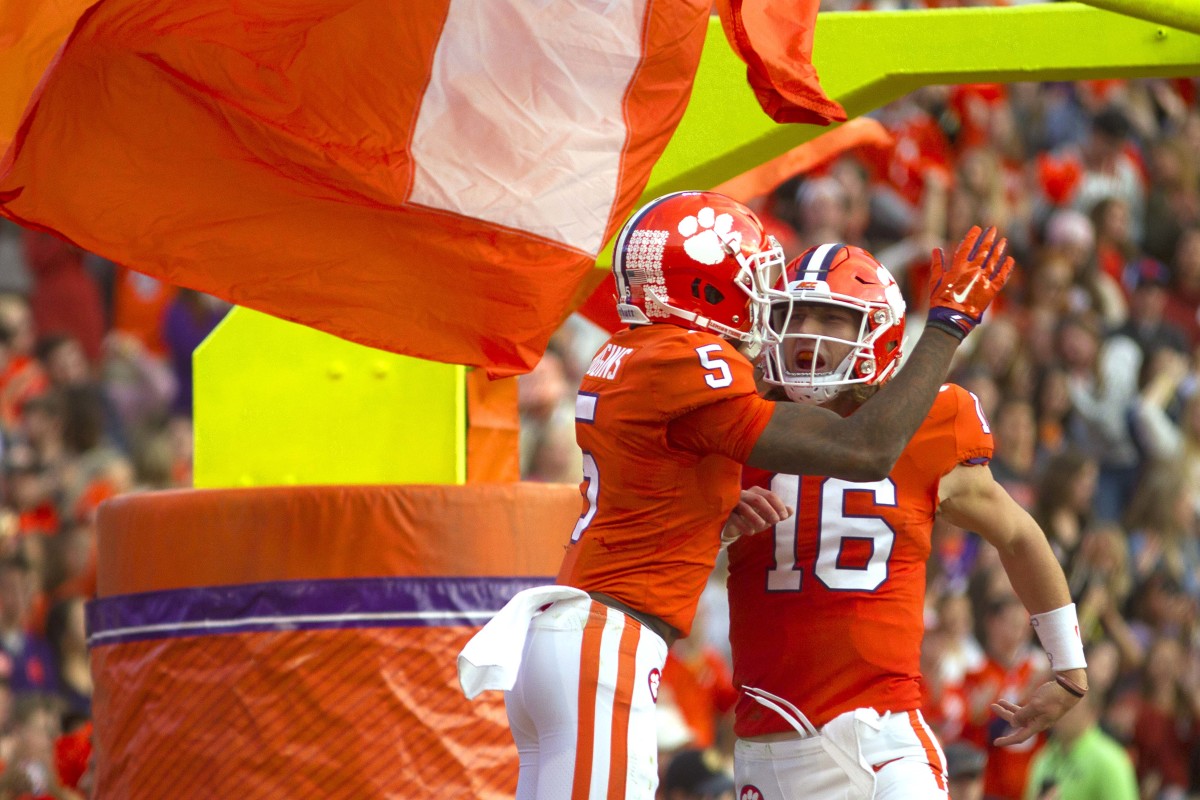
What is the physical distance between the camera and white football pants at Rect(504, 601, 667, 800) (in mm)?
4176

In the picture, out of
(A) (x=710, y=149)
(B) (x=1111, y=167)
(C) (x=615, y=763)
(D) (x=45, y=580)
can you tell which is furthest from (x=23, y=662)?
(B) (x=1111, y=167)

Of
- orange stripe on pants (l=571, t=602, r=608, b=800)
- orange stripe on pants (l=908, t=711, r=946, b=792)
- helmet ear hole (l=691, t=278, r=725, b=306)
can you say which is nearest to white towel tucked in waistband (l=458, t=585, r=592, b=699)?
orange stripe on pants (l=571, t=602, r=608, b=800)

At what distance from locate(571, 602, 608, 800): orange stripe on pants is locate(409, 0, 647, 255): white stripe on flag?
125 centimetres

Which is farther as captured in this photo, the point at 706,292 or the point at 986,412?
the point at 986,412

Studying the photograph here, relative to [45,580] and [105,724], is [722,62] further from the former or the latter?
[45,580]

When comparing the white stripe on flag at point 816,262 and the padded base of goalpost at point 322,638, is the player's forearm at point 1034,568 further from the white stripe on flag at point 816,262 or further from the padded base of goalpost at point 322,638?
the padded base of goalpost at point 322,638

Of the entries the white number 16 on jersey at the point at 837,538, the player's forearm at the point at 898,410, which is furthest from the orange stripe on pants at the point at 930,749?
the player's forearm at the point at 898,410

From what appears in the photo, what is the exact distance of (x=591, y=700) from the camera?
4191mm

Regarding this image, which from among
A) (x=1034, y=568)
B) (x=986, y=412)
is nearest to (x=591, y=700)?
(x=1034, y=568)

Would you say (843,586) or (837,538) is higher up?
(837,538)

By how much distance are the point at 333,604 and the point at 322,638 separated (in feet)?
0.32

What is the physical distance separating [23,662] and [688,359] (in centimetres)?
464

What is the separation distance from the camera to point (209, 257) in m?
5.02

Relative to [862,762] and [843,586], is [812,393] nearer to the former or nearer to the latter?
[843,586]
